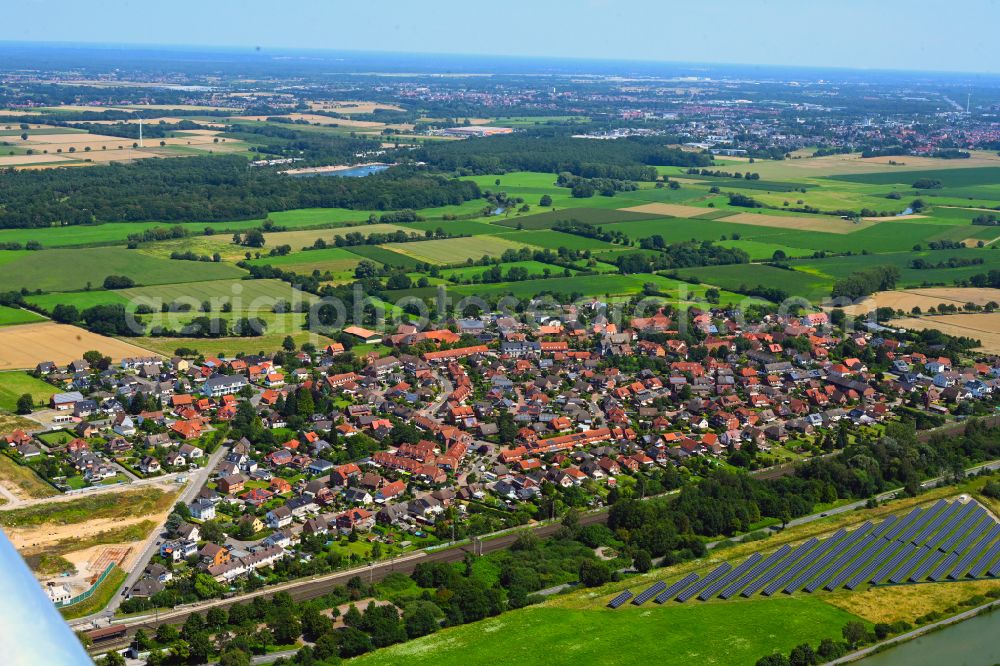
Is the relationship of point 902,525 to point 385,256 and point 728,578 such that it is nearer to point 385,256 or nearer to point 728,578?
point 728,578

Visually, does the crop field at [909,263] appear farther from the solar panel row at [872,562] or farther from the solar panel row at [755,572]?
the solar panel row at [755,572]

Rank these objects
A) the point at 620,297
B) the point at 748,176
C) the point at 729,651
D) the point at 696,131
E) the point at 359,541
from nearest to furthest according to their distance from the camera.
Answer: the point at 729,651 → the point at 359,541 → the point at 620,297 → the point at 748,176 → the point at 696,131

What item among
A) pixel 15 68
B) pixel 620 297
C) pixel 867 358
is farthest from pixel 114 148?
pixel 15 68

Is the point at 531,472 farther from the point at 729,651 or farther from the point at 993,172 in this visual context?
the point at 993,172

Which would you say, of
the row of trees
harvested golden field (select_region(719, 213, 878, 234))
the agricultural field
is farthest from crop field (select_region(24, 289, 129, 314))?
harvested golden field (select_region(719, 213, 878, 234))

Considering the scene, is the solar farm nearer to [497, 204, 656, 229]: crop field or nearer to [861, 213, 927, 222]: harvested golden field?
[497, 204, 656, 229]: crop field

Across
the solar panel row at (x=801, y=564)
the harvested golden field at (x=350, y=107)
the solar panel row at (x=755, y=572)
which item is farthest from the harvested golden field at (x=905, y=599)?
the harvested golden field at (x=350, y=107)
